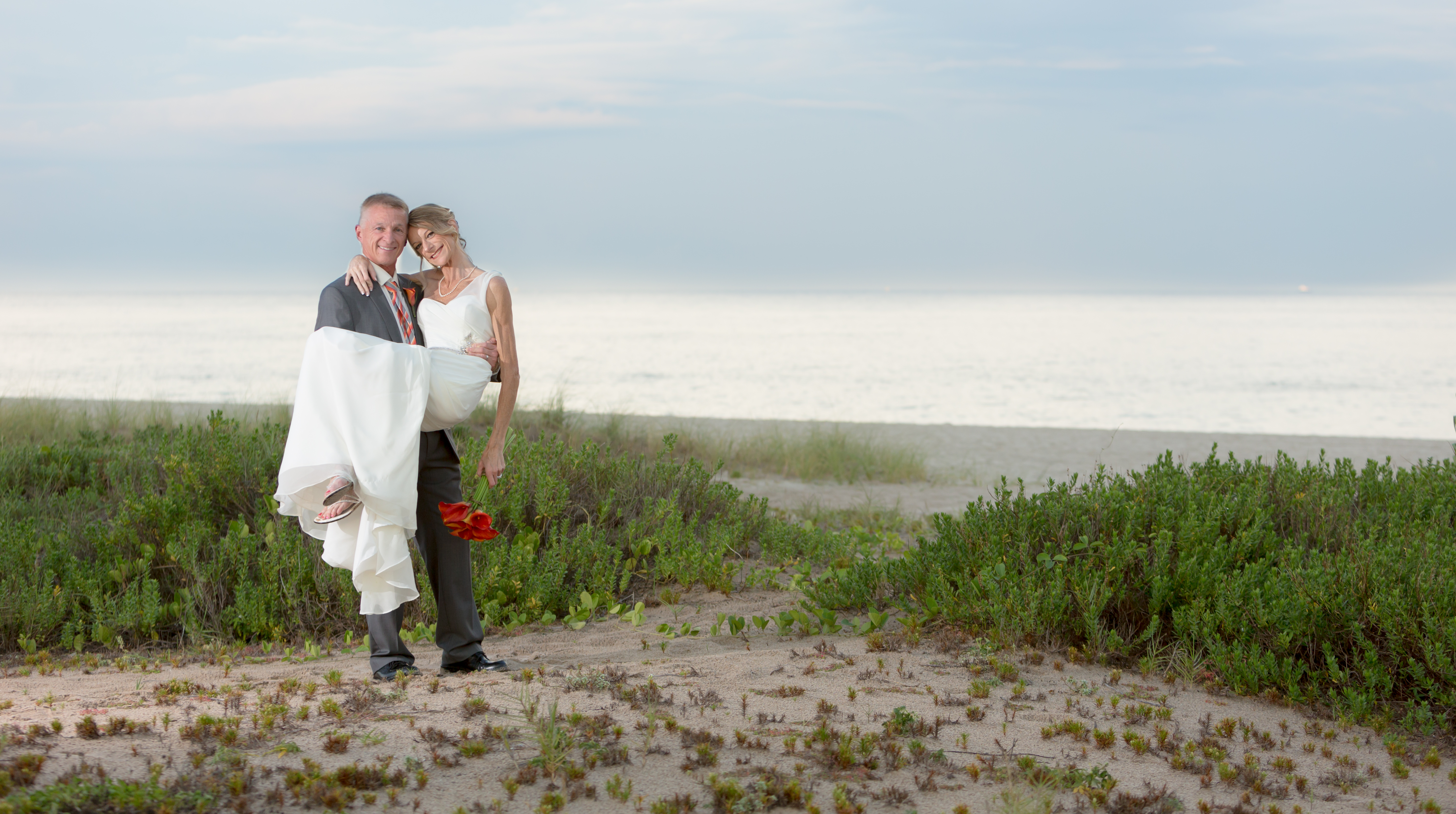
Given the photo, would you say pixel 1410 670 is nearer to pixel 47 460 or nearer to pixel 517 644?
pixel 517 644

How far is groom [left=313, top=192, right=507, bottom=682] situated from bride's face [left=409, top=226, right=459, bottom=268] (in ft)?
0.18

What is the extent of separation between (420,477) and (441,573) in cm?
45

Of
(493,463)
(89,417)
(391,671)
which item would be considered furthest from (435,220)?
(89,417)

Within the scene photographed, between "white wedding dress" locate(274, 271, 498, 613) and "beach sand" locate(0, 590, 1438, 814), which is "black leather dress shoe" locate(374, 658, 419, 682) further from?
"white wedding dress" locate(274, 271, 498, 613)

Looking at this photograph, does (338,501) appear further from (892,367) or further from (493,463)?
(892,367)

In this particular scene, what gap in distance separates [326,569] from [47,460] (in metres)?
4.08

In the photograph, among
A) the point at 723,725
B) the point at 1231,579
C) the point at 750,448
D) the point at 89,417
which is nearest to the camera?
the point at 723,725

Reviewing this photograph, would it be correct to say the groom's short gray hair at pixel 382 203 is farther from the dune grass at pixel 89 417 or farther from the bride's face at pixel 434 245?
the dune grass at pixel 89 417

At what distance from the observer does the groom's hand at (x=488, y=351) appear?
4.42m

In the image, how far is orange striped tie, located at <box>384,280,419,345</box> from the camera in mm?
4441

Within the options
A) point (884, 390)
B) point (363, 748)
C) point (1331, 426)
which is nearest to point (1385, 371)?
point (1331, 426)

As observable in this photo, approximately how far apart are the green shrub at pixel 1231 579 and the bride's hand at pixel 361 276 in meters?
2.84

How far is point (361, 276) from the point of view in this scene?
435 centimetres

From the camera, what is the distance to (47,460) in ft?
28.0
